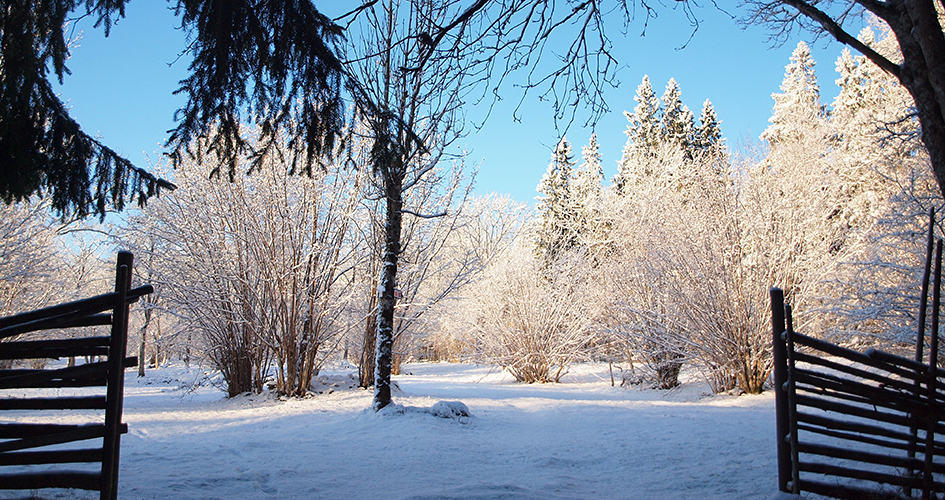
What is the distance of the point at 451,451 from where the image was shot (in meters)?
5.43

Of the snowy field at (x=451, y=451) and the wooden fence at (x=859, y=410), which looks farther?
the snowy field at (x=451, y=451)

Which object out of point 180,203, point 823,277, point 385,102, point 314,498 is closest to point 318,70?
point 314,498

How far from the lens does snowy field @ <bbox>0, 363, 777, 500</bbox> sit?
3.81 m

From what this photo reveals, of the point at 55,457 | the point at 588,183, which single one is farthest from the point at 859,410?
the point at 588,183

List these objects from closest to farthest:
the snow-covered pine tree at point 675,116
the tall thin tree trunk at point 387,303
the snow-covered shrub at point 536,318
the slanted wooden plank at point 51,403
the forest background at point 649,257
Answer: the slanted wooden plank at point 51,403, the tall thin tree trunk at point 387,303, the forest background at point 649,257, the snow-covered shrub at point 536,318, the snow-covered pine tree at point 675,116

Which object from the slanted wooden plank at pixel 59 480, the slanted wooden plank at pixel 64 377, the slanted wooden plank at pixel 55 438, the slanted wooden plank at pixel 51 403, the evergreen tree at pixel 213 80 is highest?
the evergreen tree at pixel 213 80

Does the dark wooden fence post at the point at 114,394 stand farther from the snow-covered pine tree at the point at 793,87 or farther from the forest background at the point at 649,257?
the snow-covered pine tree at the point at 793,87

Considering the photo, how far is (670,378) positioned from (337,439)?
838 centimetres

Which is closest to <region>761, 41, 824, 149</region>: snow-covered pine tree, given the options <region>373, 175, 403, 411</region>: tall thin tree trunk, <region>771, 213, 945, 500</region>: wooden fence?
<region>373, 175, 403, 411</region>: tall thin tree trunk

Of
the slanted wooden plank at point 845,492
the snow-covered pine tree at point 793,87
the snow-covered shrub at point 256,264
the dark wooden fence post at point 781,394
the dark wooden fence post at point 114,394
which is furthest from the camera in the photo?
the snow-covered pine tree at point 793,87

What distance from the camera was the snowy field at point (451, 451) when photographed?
3.81m

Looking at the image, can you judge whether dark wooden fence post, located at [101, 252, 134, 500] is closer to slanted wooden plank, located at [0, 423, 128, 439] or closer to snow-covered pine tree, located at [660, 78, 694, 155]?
slanted wooden plank, located at [0, 423, 128, 439]

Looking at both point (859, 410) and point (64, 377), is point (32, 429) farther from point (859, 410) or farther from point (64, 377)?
point (859, 410)

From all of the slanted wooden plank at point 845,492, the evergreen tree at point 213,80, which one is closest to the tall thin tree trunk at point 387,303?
the evergreen tree at point 213,80
